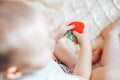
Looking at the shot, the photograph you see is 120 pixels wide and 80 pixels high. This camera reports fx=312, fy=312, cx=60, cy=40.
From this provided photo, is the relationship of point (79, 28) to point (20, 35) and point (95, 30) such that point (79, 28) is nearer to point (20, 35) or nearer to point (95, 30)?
point (95, 30)

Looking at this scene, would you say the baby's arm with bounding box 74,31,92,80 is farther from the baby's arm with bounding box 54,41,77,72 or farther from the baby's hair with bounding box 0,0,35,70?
the baby's hair with bounding box 0,0,35,70

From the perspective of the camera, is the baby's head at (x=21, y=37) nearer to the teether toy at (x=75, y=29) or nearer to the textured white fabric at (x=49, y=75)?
the textured white fabric at (x=49, y=75)

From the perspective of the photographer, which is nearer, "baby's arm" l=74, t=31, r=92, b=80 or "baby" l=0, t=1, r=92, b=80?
"baby" l=0, t=1, r=92, b=80

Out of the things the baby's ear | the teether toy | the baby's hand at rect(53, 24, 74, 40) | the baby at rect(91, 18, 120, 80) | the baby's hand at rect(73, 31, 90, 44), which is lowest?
the baby at rect(91, 18, 120, 80)

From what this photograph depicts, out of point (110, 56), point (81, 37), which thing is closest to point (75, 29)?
point (81, 37)

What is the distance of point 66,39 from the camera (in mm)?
1222

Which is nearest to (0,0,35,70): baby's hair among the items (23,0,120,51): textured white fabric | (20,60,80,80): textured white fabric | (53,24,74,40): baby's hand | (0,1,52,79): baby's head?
(0,1,52,79): baby's head

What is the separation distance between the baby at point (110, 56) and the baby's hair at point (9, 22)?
0.36m

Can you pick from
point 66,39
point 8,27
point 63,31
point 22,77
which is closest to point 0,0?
point 8,27

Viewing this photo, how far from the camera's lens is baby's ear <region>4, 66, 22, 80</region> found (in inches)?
32.2

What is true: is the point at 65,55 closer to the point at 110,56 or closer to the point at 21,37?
the point at 110,56

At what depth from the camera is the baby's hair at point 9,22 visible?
30.8 inches

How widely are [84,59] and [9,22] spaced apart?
1.21 feet

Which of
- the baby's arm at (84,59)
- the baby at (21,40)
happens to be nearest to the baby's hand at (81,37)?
the baby's arm at (84,59)
